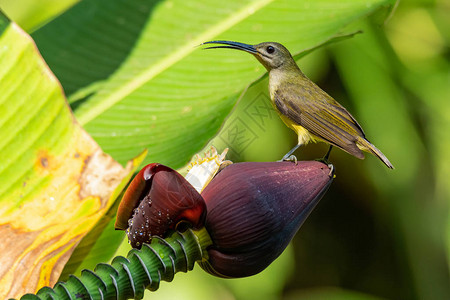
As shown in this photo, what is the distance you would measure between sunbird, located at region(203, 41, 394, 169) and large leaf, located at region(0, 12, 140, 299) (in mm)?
292

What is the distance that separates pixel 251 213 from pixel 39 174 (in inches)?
16.9

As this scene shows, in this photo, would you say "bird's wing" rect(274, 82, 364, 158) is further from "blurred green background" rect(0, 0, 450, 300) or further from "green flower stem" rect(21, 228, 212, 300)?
"blurred green background" rect(0, 0, 450, 300)

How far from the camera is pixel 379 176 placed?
6.54ft

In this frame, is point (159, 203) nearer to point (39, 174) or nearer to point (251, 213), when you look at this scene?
point (251, 213)

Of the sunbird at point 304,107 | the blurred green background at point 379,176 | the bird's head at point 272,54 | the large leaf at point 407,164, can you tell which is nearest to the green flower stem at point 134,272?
the sunbird at point 304,107

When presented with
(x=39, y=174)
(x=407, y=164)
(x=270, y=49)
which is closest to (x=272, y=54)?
(x=270, y=49)

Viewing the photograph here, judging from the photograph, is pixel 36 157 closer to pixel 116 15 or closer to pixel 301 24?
pixel 116 15

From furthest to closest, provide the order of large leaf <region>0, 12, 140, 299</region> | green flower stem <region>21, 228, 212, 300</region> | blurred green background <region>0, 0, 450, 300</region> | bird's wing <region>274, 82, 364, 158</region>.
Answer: blurred green background <region>0, 0, 450, 300</region> → bird's wing <region>274, 82, 364, 158</region> → large leaf <region>0, 12, 140, 299</region> → green flower stem <region>21, 228, 212, 300</region>

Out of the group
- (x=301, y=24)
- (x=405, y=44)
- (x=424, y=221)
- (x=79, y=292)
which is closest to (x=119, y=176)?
(x=79, y=292)

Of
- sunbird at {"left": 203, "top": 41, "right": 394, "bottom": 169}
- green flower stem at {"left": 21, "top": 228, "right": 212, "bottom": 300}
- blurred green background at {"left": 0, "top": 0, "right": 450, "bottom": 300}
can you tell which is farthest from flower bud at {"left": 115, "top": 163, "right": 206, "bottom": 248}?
blurred green background at {"left": 0, "top": 0, "right": 450, "bottom": 300}

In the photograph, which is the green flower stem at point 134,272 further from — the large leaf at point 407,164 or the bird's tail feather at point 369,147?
the large leaf at point 407,164

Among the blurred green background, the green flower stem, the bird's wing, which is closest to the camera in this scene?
the green flower stem

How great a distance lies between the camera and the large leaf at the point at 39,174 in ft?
2.49

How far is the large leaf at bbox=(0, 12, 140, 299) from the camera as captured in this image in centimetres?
76
